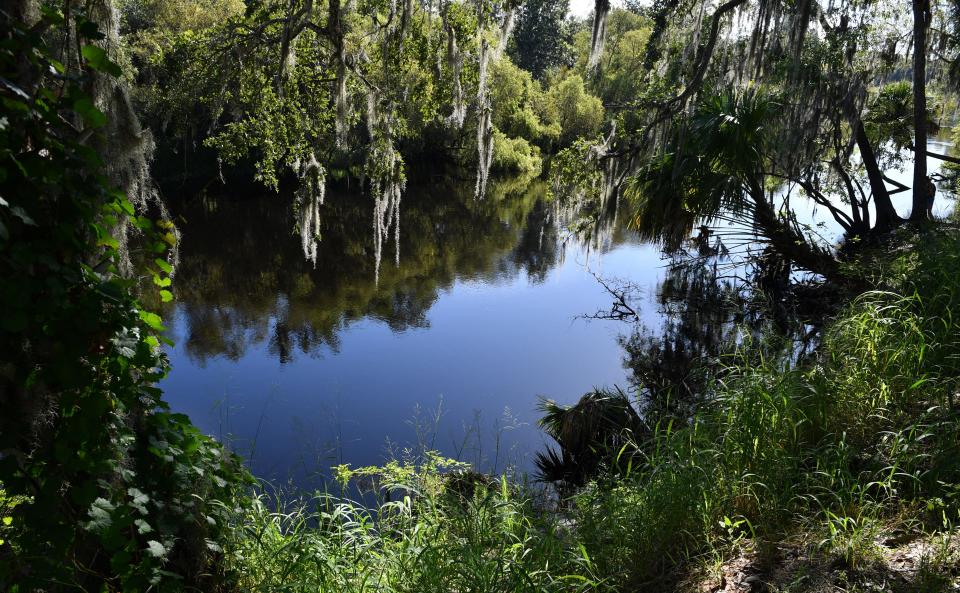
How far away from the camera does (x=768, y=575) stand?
8.61ft

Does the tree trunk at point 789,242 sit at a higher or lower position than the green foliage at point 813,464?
higher

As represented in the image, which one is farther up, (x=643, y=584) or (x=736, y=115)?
(x=736, y=115)

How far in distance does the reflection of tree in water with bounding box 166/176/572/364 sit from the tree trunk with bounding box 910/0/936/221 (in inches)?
218

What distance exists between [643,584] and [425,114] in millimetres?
5373

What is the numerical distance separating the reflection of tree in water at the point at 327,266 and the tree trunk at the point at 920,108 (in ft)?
18.1

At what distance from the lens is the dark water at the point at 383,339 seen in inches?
262

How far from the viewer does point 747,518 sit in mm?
3129

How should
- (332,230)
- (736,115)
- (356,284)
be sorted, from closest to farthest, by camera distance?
1. (736,115)
2. (356,284)
3. (332,230)

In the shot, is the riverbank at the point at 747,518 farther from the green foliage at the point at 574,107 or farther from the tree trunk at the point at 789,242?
the green foliage at the point at 574,107

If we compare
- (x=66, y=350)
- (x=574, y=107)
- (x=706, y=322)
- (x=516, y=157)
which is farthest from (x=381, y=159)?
(x=574, y=107)

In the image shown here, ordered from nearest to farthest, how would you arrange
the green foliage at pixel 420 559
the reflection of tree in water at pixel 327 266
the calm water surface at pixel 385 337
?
the green foliage at pixel 420 559
the calm water surface at pixel 385 337
the reflection of tree in water at pixel 327 266

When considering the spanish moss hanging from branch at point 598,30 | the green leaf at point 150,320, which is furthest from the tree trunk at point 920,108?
the green leaf at point 150,320

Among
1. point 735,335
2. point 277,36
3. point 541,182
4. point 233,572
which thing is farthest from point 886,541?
point 541,182

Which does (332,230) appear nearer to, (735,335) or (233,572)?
(735,335)
